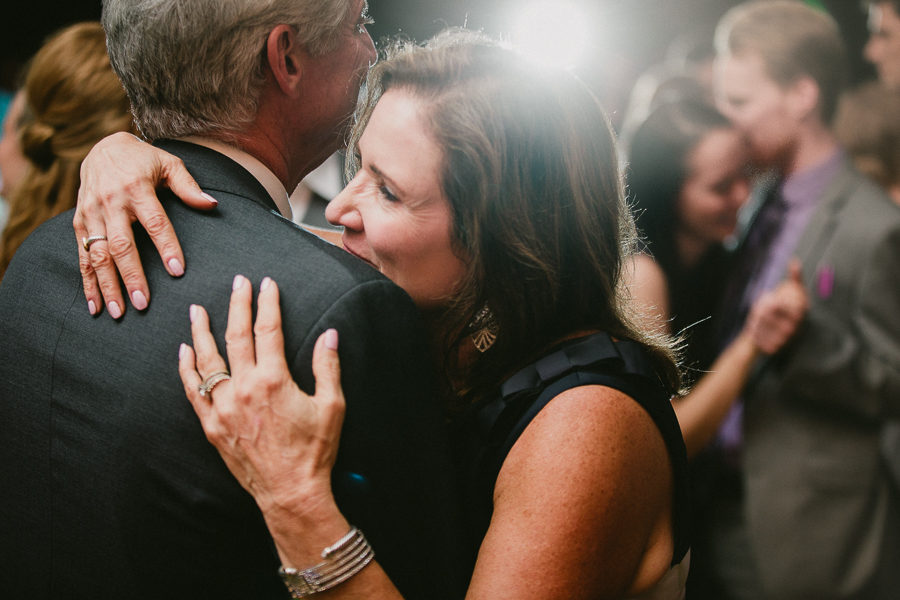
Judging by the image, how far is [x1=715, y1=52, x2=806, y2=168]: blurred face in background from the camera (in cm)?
265

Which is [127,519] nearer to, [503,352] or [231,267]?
[231,267]

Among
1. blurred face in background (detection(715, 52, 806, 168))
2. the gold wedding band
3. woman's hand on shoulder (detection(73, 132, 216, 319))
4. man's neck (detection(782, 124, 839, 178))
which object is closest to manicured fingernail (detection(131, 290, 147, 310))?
woman's hand on shoulder (detection(73, 132, 216, 319))

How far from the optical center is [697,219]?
247 cm

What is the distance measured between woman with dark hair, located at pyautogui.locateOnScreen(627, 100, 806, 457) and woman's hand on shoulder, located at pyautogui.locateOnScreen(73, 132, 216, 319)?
177 centimetres

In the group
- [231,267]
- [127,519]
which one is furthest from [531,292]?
[127,519]

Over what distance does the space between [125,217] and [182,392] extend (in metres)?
0.28

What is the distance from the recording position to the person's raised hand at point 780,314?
8.03 feet

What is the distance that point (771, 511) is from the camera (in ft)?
8.50

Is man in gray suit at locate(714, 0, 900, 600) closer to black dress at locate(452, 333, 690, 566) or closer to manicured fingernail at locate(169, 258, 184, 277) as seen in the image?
black dress at locate(452, 333, 690, 566)

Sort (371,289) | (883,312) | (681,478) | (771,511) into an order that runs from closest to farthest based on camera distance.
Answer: (371,289)
(681,478)
(883,312)
(771,511)

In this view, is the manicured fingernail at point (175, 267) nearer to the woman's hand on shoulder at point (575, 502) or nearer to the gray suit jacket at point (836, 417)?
the woman's hand on shoulder at point (575, 502)

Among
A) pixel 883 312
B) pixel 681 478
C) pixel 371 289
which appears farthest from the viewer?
pixel 883 312

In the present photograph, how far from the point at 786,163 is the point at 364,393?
2.39 m

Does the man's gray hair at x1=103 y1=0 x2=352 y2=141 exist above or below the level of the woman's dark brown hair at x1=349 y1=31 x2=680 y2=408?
above
